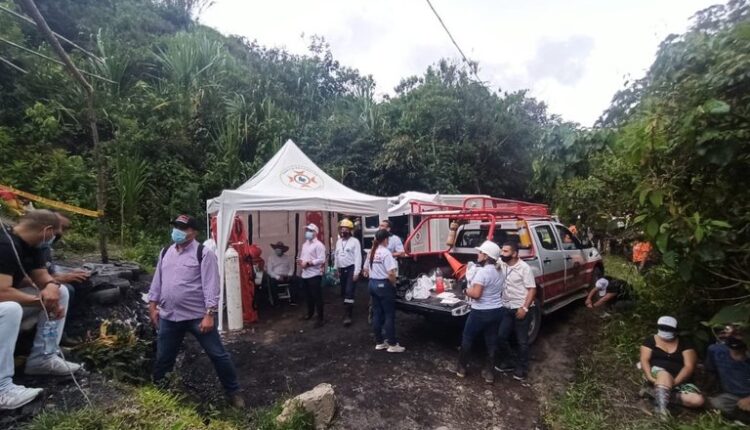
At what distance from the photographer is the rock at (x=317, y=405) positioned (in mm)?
3277

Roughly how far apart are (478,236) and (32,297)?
4972mm

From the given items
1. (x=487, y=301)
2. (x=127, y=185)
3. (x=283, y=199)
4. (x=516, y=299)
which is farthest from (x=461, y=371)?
(x=127, y=185)

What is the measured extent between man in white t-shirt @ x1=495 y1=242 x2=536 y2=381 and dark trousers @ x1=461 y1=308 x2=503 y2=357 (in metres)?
0.25

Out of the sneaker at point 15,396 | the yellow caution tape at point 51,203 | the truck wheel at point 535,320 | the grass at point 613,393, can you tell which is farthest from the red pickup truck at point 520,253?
the yellow caution tape at point 51,203

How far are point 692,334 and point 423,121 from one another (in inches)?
534

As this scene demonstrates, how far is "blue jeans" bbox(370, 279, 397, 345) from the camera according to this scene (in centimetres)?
504

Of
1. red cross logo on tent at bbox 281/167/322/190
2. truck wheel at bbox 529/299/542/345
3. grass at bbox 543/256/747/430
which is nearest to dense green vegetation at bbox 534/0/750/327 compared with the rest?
grass at bbox 543/256/747/430

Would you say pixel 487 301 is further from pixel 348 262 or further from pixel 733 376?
pixel 348 262

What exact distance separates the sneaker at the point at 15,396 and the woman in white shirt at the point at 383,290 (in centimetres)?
329

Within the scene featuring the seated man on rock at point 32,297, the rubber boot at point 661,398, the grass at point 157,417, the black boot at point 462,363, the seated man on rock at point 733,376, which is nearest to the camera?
the grass at point 157,417

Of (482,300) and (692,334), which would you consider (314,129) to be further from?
(692,334)

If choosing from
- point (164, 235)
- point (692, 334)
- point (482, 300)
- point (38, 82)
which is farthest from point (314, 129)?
point (692, 334)

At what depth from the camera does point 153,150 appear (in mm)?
11102

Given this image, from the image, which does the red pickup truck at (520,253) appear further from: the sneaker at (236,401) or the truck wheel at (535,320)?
the sneaker at (236,401)
